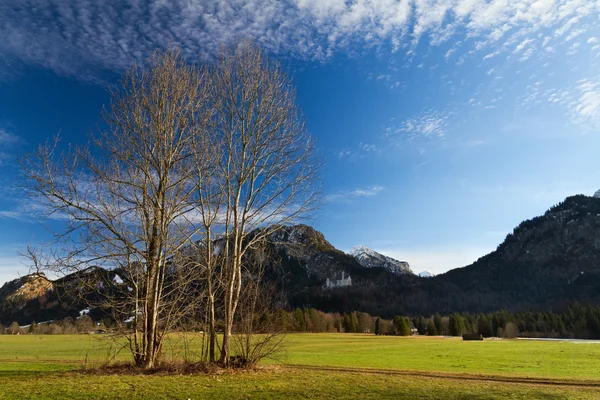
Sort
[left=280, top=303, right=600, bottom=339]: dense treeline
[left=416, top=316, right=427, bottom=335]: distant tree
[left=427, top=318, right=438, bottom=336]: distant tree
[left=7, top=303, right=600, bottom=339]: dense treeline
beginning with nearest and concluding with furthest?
[left=280, top=303, right=600, bottom=339]: dense treeline → [left=7, top=303, right=600, bottom=339]: dense treeline → [left=427, top=318, right=438, bottom=336]: distant tree → [left=416, top=316, right=427, bottom=335]: distant tree

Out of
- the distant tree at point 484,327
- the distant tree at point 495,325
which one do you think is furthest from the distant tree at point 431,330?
the distant tree at point 495,325

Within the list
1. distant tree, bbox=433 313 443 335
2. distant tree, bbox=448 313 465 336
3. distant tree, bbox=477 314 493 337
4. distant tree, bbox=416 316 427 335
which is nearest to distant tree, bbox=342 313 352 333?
distant tree, bbox=416 316 427 335

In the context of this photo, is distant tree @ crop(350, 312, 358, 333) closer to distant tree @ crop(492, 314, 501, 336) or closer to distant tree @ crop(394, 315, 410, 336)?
distant tree @ crop(394, 315, 410, 336)

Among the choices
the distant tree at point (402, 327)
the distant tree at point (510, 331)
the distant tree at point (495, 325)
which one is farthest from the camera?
the distant tree at point (495, 325)

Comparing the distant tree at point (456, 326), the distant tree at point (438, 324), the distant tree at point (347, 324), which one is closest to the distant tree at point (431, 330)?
the distant tree at point (438, 324)

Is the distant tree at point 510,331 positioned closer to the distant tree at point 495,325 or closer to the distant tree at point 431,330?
the distant tree at point 495,325

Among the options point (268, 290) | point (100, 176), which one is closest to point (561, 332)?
point (268, 290)

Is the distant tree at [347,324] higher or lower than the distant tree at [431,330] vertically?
higher

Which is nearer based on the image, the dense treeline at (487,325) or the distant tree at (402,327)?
the dense treeline at (487,325)

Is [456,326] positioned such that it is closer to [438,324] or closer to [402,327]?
[438,324]

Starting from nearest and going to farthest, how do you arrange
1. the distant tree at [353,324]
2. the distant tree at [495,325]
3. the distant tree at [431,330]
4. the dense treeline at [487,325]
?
the dense treeline at [487,325], the distant tree at [495,325], the distant tree at [431,330], the distant tree at [353,324]

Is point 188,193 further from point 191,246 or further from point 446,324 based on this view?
point 446,324

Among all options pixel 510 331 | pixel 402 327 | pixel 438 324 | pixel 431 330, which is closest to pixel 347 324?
pixel 402 327

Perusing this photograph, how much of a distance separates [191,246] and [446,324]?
123 meters
